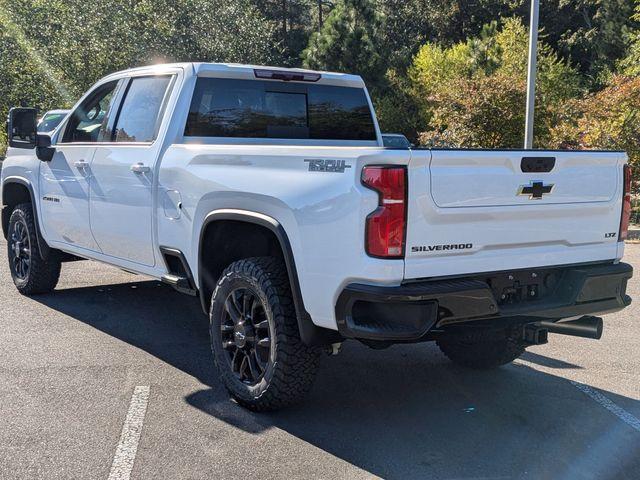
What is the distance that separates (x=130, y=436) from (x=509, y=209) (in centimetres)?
233

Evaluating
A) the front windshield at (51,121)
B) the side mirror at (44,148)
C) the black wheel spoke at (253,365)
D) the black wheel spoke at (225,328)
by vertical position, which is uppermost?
the side mirror at (44,148)

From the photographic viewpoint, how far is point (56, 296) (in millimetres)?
7383

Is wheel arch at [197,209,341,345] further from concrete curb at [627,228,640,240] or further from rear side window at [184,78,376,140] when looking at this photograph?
concrete curb at [627,228,640,240]

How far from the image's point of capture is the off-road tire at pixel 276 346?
414 centimetres

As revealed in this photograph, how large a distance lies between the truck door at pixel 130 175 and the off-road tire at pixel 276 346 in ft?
3.77

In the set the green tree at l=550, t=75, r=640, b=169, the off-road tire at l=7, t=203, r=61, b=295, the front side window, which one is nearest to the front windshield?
the off-road tire at l=7, t=203, r=61, b=295


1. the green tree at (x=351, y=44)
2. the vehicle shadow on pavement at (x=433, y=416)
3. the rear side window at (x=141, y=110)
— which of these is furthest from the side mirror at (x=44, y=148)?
the green tree at (x=351, y=44)

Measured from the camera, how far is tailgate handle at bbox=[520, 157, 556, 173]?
3.96 m

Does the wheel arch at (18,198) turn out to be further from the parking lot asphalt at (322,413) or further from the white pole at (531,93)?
the white pole at (531,93)

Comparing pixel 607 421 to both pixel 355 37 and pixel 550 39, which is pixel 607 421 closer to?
pixel 355 37

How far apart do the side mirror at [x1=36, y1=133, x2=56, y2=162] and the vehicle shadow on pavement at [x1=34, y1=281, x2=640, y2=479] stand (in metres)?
1.59

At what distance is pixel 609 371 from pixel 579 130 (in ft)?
34.1

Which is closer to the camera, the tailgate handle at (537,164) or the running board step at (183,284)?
the tailgate handle at (537,164)

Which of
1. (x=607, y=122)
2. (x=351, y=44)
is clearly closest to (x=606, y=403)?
(x=607, y=122)
